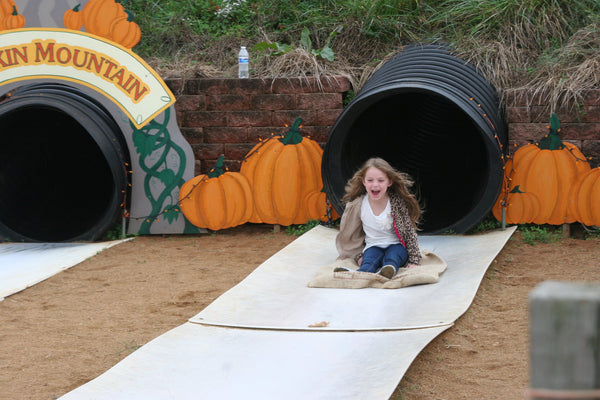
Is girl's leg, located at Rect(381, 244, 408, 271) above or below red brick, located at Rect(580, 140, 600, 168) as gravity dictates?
below

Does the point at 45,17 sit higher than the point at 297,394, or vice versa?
the point at 45,17

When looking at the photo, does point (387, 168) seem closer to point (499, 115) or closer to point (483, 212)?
point (483, 212)

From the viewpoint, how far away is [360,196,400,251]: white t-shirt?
19.0 ft

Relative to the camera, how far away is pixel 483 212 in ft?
22.7

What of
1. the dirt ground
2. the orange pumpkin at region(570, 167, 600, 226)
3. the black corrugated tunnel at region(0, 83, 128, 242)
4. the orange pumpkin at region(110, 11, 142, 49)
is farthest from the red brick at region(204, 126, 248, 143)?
the orange pumpkin at region(570, 167, 600, 226)

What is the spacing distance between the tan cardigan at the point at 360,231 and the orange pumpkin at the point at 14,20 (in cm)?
438

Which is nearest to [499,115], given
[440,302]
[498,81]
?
[498,81]

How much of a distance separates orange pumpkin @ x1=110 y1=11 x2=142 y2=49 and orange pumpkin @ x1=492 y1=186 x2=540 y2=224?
4.24m

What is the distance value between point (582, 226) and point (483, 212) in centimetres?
118

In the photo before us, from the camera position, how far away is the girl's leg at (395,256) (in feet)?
18.4

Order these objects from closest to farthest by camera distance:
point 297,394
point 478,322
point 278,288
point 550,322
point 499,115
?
1. point 550,322
2. point 297,394
3. point 478,322
4. point 278,288
5. point 499,115

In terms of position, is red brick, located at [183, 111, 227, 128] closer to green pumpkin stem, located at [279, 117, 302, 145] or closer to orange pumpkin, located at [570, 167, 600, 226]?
green pumpkin stem, located at [279, 117, 302, 145]

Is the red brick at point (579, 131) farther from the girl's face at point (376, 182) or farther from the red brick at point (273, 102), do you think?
the red brick at point (273, 102)

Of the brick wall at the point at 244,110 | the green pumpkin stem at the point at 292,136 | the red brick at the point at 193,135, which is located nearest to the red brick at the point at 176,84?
the brick wall at the point at 244,110
